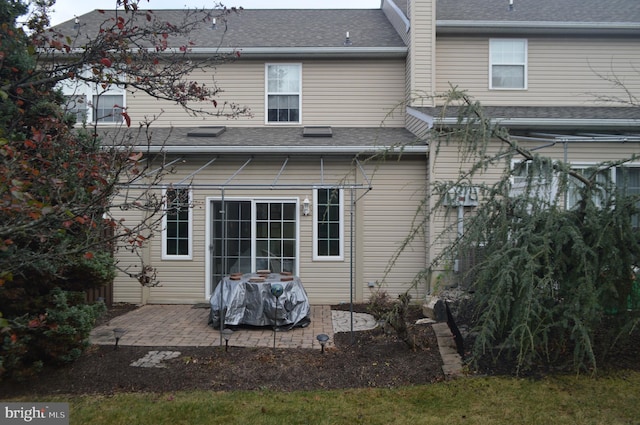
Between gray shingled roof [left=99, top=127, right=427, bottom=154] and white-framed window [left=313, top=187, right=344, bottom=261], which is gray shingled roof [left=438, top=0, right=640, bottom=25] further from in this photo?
white-framed window [left=313, top=187, right=344, bottom=261]

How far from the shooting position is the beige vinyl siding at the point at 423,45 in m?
10.4

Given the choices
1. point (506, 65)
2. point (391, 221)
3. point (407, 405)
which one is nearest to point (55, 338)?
point (407, 405)

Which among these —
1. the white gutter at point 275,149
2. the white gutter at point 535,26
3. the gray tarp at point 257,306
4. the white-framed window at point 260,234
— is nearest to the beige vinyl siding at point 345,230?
the white-framed window at point 260,234

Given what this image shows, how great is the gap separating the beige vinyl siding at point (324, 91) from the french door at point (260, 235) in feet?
7.45

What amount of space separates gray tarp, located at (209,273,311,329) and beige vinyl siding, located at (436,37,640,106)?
6.17 m

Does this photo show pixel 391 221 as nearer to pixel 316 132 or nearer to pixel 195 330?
pixel 316 132

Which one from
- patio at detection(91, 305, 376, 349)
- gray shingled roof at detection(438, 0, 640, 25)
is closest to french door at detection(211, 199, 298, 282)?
patio at detection(91, 305, 376, 349)

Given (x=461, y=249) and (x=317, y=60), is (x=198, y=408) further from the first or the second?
(x=317, y=60)

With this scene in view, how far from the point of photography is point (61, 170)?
11.0 feet

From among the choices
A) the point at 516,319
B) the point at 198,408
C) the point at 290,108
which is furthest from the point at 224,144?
the point at 516,319

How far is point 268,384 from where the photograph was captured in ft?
17.4

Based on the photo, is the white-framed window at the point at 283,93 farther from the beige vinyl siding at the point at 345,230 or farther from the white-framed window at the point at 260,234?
the white-framed window at the point at 260,234

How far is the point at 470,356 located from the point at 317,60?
790cm

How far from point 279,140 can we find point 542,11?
24.1ft
